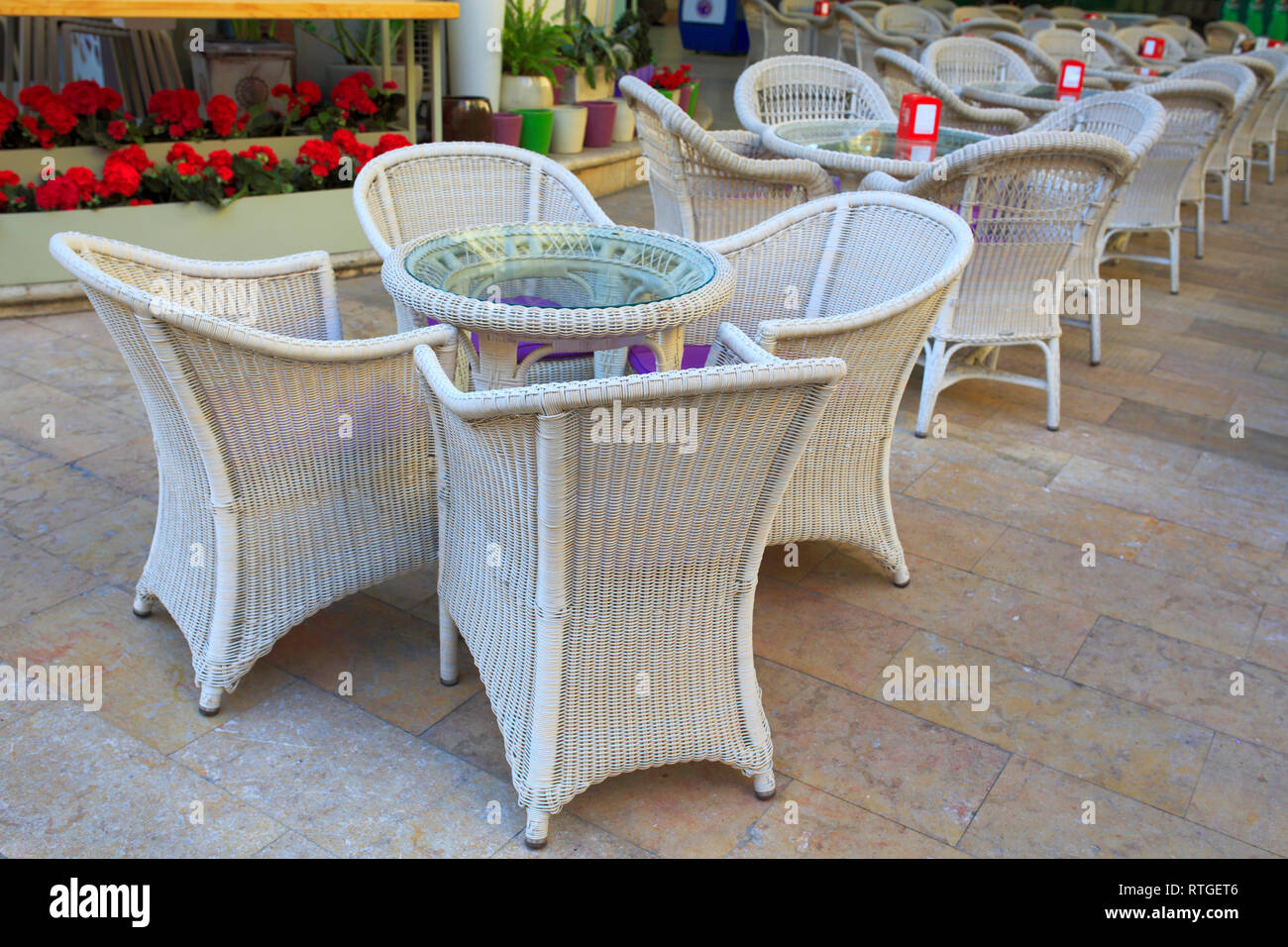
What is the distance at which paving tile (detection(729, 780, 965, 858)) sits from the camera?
184 cm

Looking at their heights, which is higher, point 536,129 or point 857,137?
point 857,137

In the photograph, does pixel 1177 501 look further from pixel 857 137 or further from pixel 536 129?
pixel 536 129

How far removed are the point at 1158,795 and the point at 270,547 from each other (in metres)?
1.71

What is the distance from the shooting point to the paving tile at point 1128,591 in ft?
8.44

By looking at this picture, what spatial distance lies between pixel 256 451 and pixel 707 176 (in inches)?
75.6

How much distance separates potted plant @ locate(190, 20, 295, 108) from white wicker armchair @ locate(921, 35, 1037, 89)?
3.24 meters

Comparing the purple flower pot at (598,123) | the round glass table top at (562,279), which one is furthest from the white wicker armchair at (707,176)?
the purple flower pot at (598,123)

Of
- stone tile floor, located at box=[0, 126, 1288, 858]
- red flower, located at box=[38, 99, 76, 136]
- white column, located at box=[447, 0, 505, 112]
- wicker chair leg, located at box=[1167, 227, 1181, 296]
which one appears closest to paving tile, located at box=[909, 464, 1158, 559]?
stone tile floor, located at box=[0, 126, 1288, 858]

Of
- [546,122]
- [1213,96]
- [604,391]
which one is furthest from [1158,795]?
[546,122]

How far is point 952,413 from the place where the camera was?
3746 mm

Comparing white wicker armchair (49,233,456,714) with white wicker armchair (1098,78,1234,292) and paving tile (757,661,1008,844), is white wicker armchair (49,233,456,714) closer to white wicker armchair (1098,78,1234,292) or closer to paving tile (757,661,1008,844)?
paving tile (757,661,1008,844)

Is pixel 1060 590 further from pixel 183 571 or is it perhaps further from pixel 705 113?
pixel 705 113

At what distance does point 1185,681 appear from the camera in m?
2.37

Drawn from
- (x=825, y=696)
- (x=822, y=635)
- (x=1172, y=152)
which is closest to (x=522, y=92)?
(x=1172, y=152)
